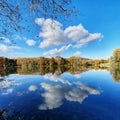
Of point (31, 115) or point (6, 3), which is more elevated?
point (6, 3)

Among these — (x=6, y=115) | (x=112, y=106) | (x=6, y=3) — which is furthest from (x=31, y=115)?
(x=6, y=3)

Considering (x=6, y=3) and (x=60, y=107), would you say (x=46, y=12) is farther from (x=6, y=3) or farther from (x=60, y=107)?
(x=60, y=107)

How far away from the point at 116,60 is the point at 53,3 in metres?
91.4

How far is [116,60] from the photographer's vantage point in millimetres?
92688

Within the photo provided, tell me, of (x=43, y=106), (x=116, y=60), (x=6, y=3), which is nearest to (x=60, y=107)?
(x=43, y=106)

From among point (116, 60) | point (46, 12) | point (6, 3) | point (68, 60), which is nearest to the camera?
point (46, 12)

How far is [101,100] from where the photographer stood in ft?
50.9

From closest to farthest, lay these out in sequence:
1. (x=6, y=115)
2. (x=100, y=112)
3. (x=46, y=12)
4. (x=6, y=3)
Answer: (x=46, y=12) < (x=6, y=3) < (x=6, y=115) < (x=100, y=112)

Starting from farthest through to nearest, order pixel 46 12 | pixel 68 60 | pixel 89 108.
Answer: pixel 68 60
pixel 89 108
pixel 46 12

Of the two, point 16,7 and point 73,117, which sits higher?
point 16,7

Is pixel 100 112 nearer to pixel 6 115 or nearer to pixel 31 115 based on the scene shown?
pixel 31 115

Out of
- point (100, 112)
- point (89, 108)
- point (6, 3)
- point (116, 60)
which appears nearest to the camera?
point (6, 3)

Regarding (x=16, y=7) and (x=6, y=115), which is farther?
(x=6, y=115)

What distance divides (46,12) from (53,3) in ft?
0.88
